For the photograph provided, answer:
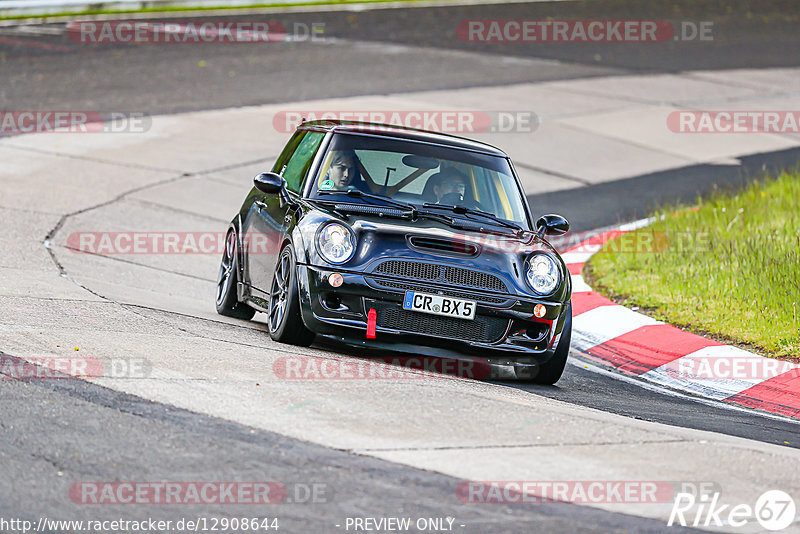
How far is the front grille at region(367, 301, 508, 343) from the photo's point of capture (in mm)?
7402

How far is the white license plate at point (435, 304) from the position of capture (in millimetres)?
7375

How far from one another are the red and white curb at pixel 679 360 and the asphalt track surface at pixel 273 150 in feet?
1.41

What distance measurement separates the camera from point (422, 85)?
20.6 m

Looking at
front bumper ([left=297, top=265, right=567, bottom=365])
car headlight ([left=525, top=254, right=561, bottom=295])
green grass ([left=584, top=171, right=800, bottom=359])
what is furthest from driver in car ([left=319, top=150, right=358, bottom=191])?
green grass ([left=584, top=171, right=800, bottom=359])

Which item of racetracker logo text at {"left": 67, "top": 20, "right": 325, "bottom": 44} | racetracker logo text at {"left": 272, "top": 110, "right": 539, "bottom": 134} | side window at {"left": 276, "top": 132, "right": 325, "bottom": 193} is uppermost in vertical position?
racetracker logo text at {"left": 67, "top": 20, "right": 325, "bottom": 44}

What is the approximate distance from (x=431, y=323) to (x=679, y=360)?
7.58ft

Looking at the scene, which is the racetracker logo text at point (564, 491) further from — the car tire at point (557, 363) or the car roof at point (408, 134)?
the car roof at point (408, 134)

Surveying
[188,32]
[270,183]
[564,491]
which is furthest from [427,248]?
[188,32]

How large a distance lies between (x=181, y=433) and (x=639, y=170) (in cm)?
1254

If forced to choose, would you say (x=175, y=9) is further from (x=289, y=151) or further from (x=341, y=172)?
(x=341, y=172)

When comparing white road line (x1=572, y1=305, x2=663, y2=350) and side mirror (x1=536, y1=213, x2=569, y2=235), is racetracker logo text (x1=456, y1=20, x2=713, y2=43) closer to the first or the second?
white road line (x1=572, y1=305, x2=663, y2=350)

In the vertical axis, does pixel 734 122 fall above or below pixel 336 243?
above

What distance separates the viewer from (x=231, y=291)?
30.8 feet

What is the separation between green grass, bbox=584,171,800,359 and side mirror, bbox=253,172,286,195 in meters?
3.37
